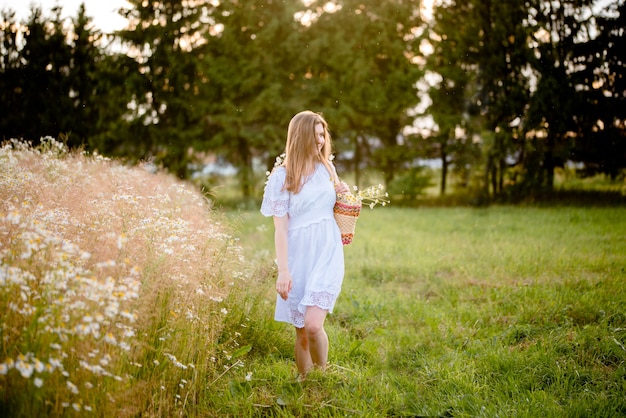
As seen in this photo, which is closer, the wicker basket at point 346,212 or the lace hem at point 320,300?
the lace hem at point 320,300

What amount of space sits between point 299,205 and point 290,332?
1.88 m

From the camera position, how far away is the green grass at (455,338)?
12.5 ft

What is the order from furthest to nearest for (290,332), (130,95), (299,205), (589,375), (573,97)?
(130,95) → (573,97) → (290,332) → (589,375) → (299,205)

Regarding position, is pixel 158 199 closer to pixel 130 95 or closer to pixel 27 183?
pixel 27 183

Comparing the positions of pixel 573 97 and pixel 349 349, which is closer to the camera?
pixel 349 349

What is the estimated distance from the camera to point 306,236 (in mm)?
3814

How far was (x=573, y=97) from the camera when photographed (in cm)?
1567

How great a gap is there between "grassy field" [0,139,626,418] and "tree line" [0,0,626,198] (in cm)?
1198

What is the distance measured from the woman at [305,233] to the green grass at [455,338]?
52 cm

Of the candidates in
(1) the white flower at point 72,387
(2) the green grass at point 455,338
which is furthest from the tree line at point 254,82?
(1) the white flower at point 72,387

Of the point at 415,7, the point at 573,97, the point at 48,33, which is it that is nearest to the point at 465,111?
the point at 573,97

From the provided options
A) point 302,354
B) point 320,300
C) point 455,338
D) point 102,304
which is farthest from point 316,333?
point 455,338

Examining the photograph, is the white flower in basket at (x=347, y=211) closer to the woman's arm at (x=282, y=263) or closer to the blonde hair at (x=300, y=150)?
the blonde hair at (x=300, y=150)

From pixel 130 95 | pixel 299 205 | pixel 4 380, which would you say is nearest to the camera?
pixel 4 380
